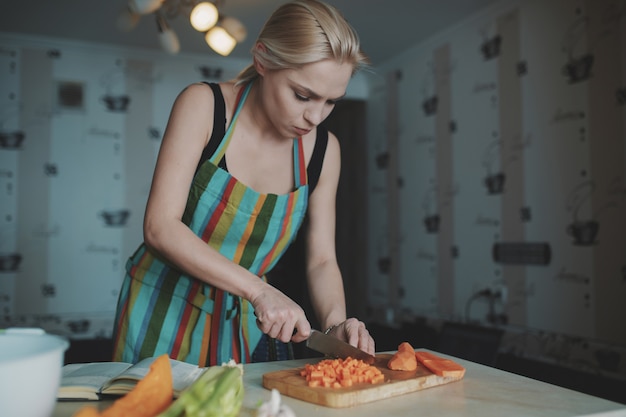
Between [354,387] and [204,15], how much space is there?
188 centimetres

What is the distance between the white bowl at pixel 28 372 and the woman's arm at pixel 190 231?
429mm

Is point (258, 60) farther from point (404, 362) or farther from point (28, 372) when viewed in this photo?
point (28, 372)

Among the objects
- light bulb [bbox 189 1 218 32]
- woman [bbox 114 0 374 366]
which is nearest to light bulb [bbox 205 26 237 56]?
light bulb [bbox 189 1 218 32]

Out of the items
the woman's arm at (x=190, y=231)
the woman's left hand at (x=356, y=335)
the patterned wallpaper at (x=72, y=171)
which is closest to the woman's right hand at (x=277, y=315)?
the woman's arm at (x=190, y=231)

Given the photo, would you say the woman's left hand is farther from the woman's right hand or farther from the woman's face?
the woman's face

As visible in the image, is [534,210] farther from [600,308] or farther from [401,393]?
[401,393]

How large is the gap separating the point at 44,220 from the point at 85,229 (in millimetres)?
258

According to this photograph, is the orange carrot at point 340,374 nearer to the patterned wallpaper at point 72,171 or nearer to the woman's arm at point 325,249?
the woman's arm at point 325,249

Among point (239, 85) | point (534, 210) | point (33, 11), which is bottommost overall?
point (534, 210)

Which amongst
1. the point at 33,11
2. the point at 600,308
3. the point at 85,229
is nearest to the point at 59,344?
the point at 600,308

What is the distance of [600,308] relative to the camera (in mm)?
2410

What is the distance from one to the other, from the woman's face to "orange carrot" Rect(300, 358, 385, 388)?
19.8 inches

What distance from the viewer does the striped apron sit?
1.19m

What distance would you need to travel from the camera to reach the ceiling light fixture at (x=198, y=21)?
224cm
